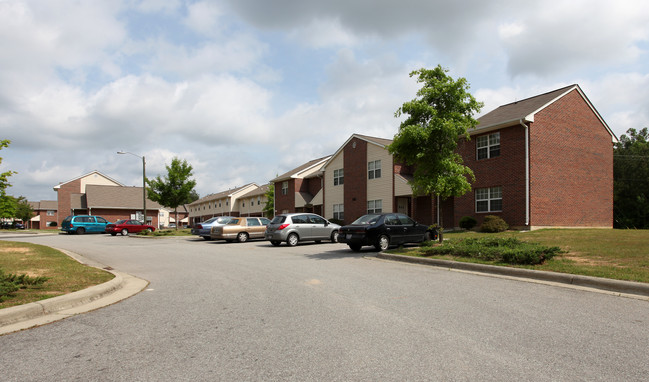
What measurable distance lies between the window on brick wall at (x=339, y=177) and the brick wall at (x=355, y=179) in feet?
2.38

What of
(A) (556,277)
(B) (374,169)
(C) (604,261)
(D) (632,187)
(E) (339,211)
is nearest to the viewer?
(A) (556,277)

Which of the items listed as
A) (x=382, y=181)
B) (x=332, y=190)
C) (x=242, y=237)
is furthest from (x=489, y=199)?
(x=332, y=190)

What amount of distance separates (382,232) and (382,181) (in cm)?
1540

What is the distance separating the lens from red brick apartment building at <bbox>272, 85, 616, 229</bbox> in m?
22.7

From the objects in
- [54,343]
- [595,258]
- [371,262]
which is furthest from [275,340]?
[595,258]

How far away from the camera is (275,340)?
16.4 ft

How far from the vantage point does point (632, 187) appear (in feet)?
159

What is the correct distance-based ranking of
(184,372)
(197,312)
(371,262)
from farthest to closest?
(371,262)
(197,312)
(184,372)

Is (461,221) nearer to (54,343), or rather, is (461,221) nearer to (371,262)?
(371,262)

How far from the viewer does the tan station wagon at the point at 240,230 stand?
77.3 feet

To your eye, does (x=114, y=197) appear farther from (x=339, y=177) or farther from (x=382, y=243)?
(x=382, y=243)

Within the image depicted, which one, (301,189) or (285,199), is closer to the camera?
(301,189)

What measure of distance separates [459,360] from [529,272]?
19.7ft

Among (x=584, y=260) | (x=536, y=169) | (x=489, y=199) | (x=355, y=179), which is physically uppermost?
(x=355, y=179)
